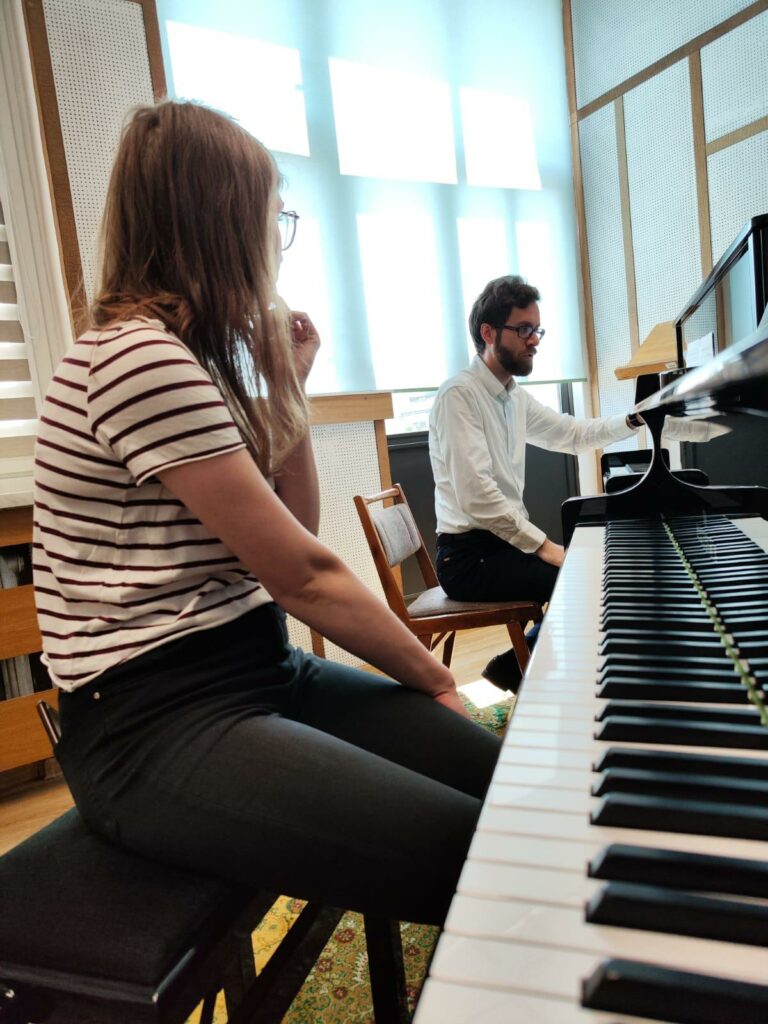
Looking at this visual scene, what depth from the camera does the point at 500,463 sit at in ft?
8.70

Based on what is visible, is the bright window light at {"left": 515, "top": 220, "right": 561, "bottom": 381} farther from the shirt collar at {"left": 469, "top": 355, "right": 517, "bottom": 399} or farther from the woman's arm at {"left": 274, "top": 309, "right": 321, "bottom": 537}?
the woman's arm at {"left": 274, "top": 309, "right": 321, "bottom": 537}

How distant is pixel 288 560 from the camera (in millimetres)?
862

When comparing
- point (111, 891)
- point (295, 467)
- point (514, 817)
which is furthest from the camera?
point (295, 467)

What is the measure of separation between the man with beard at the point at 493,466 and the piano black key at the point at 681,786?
170cm

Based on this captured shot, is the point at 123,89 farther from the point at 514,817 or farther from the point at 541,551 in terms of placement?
the point at 514,817

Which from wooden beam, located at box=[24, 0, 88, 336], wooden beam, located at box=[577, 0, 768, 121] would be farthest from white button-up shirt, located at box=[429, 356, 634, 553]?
wooden beam, located at box=[577, 0, 768, 121]

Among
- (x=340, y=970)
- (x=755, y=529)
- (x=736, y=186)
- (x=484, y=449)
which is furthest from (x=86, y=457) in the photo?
(x=736, y=186)

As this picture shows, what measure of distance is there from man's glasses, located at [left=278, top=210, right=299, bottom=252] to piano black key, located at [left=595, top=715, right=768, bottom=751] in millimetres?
867

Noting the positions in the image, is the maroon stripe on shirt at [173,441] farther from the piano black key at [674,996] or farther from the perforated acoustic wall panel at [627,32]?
the perforated acoustic wall panel at [627,32]

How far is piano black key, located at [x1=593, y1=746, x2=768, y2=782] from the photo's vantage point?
517 millimetres

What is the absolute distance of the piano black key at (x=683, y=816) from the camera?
1.49ft

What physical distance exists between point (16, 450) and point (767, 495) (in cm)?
229

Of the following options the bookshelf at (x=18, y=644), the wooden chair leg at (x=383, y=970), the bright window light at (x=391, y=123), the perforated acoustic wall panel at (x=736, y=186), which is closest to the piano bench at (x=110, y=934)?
the wooden chair leg at (x=383, y=970)

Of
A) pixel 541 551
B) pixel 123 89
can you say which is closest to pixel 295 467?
pixel 541 551
